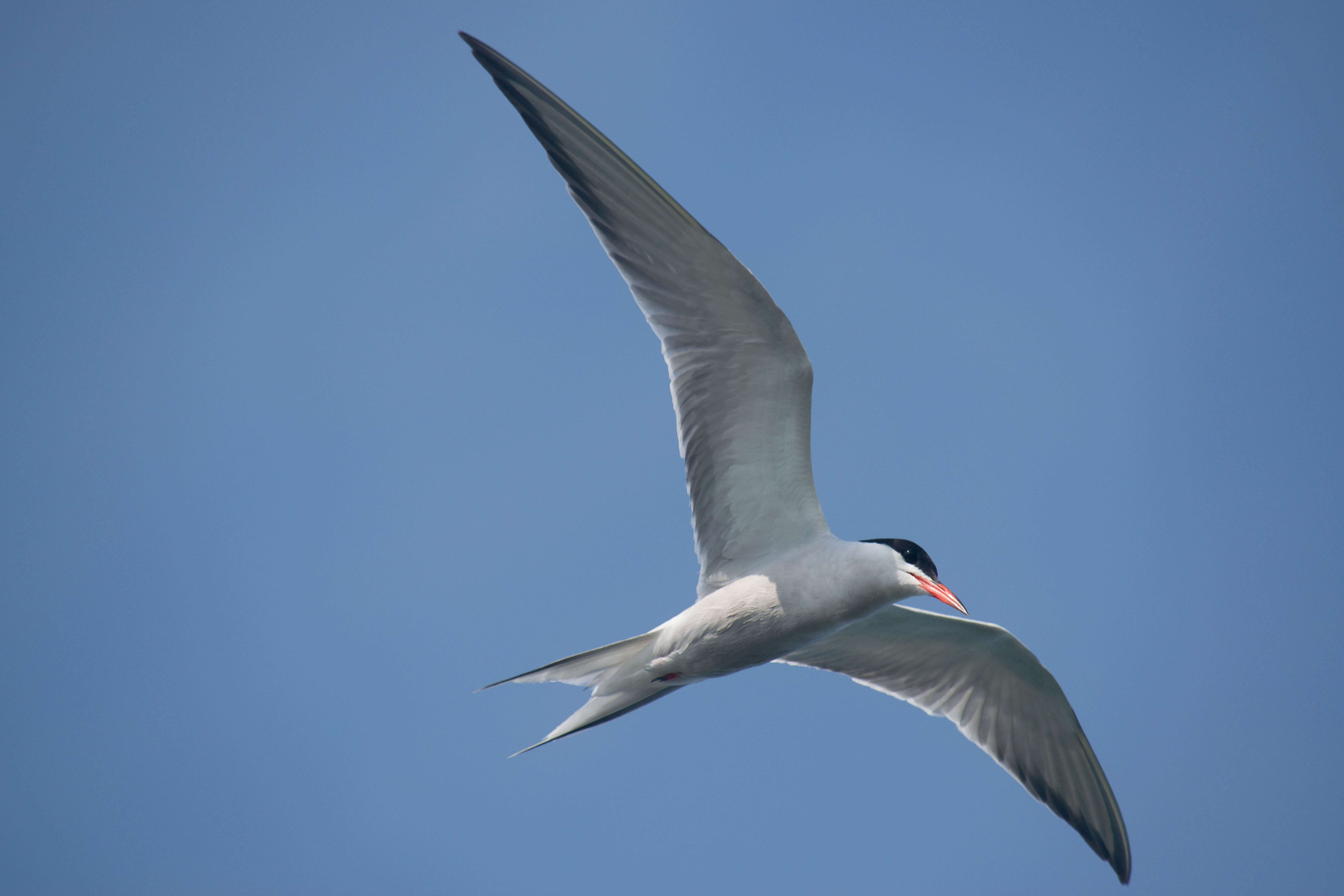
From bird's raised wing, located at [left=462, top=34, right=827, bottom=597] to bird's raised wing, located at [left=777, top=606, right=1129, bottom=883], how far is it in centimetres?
107

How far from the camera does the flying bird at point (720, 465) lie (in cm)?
484

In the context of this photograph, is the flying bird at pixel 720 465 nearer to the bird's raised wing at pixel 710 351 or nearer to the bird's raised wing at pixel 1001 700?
the bird's raised wing at pixel 710 351

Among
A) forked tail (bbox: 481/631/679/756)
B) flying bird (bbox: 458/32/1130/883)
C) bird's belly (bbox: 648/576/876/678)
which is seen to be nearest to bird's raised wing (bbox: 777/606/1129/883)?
flying bird (bbox: 458/32/1130/883)

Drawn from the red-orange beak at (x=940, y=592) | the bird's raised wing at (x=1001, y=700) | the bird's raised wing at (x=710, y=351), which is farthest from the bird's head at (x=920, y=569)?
the bird's raised wing at (x=1001, y=700)

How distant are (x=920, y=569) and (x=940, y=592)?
0.15m

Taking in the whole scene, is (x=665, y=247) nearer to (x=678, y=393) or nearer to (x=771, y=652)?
(x=678, y=393)

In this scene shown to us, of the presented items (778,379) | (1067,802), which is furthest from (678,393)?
(1067,802)

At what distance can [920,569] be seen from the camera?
4.89m

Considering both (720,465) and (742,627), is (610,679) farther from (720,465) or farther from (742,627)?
(720,465)

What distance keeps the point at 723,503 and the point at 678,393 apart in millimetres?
657

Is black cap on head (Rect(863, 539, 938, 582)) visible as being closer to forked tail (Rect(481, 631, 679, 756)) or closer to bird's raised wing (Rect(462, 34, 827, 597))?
bird's raised wing (Rect(462, 34, 827, 597))

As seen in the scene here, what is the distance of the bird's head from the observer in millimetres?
4793

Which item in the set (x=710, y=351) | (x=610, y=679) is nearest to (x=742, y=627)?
(x=610, y=679)

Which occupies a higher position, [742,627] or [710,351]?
[710,351]
